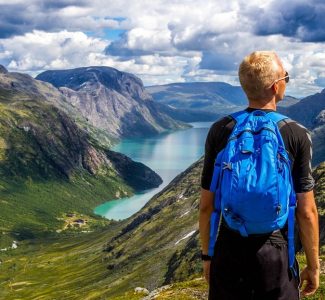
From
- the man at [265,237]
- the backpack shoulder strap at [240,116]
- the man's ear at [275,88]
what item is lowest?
the man at [265,237]

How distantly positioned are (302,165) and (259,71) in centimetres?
252

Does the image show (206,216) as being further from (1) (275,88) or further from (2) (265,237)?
(1) (275,88)

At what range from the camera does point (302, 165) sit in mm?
12023

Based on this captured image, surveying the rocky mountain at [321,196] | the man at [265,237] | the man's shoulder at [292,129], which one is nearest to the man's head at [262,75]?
the man at [265,237]

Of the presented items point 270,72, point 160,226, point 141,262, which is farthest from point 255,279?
point 160,226

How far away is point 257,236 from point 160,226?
187m

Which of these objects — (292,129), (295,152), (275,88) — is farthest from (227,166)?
(275,88)

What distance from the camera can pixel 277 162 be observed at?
11.3 m

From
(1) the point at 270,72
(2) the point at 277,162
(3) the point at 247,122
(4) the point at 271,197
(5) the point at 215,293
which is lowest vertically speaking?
(5) the point at 215,293

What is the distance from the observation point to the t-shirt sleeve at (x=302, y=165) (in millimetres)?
11969

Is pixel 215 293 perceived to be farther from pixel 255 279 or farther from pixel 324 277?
pixel 324 277

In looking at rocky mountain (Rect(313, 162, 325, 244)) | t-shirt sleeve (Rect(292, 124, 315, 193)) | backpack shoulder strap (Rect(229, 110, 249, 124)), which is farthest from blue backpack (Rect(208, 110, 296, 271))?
rocky mountain (Rect(313, 162, 325, 244))

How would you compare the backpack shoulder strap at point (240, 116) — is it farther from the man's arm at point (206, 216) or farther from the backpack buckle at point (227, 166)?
the man's arm at point (206, 216)

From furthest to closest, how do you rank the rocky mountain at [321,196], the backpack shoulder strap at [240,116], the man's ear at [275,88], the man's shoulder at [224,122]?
the rocky mountain at [321,196] < the man's shoulder at [224,122] < the man's ear at [275,88] < the backpack shoulder strap at [240,116]
